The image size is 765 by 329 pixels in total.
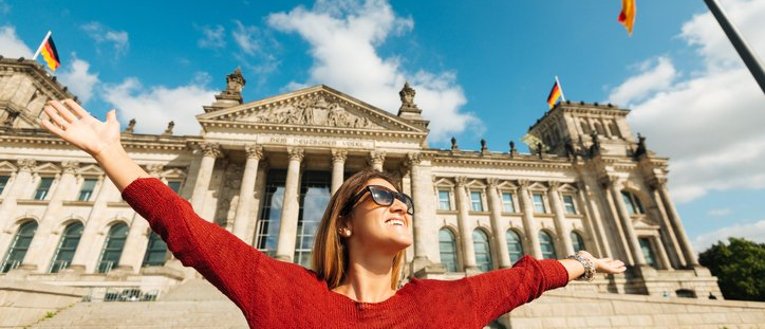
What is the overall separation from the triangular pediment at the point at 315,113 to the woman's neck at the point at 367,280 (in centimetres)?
2048

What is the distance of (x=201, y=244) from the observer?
1.57 meters

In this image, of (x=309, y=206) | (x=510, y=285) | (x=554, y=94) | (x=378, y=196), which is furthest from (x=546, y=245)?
(x=378, y=196)

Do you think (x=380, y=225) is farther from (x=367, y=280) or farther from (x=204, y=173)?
(x=204, y=173)

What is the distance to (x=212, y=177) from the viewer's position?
2209 centimetres

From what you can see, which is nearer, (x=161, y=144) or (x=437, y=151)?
(x=161, y=144)

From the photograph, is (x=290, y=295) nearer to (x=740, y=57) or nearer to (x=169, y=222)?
(x=169, y=222)

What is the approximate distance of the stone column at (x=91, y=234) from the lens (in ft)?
63.9

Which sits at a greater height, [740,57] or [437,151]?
[437,151]

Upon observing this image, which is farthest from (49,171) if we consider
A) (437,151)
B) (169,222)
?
(169,222)

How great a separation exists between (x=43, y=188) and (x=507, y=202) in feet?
113

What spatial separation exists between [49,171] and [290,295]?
3082cm

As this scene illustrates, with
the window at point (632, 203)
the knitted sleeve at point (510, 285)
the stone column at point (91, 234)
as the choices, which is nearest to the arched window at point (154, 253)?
the stone column at point (91, 234)

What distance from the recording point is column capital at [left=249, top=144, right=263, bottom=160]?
2112 cm

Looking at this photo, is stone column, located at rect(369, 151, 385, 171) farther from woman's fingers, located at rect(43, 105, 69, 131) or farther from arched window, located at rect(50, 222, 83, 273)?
woman's fingers, located at rect(43, 105, 69, 131)
